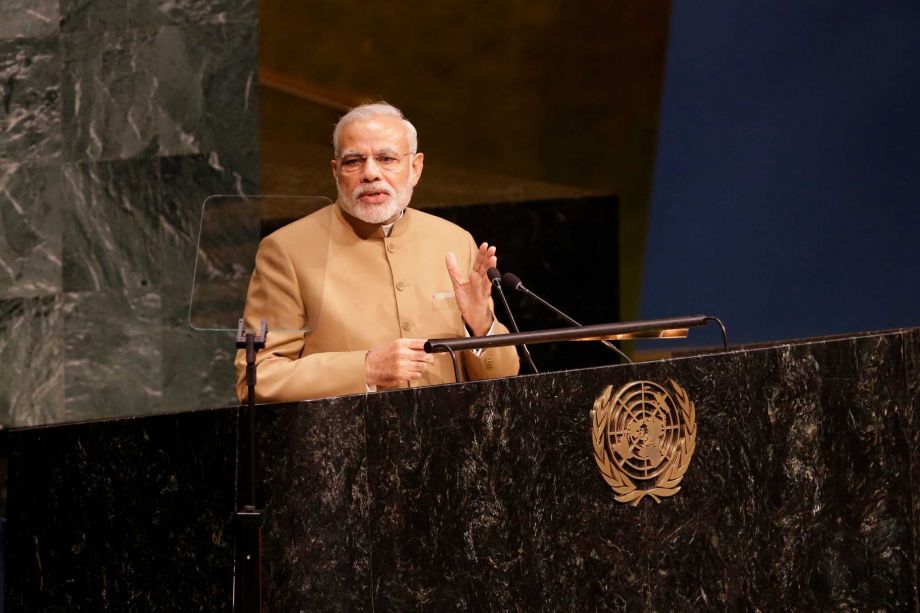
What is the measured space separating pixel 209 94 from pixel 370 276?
2283 mm

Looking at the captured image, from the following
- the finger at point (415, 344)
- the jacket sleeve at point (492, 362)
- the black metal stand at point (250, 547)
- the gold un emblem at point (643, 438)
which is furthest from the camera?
the jacket sleeve at point (492, 362)

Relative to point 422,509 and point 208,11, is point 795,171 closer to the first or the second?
point 208,11

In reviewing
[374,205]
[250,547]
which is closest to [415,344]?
[250,547]

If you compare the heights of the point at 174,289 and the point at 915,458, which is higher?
the point at 174,289

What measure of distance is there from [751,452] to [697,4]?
10.7 feet

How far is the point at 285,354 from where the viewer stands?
288 centimetres

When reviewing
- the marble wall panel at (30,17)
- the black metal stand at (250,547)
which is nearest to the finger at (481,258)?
the black metal stand at (250,547)

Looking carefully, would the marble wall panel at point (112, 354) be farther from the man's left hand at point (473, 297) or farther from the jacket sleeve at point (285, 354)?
the man's left hand at point (473, 297)

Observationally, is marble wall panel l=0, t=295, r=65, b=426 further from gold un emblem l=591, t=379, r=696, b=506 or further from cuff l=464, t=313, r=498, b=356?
gold un emblem l=591, t=379, r=696, b=506

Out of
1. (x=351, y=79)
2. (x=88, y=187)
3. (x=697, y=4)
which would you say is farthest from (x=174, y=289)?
(x=697, y=4)

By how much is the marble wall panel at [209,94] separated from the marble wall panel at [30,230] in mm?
570

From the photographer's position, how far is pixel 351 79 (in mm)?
5098

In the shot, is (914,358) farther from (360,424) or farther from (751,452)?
(360,424)

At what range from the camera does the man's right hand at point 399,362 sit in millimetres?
2465
